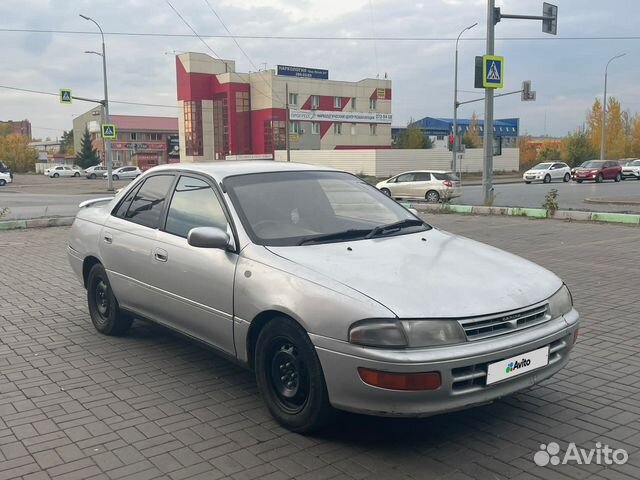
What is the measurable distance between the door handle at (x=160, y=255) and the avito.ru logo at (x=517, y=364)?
2.60 m

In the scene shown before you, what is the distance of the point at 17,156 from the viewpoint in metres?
87.1

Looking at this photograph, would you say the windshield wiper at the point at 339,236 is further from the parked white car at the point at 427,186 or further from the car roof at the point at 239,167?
the parked white car at the point at 427,186

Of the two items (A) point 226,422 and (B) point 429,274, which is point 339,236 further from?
(A) point 226,422

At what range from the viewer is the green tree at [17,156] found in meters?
87.1

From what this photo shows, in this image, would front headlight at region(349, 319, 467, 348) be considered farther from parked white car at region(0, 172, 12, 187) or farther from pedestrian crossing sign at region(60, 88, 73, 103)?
parked white car at region(0, 172, 12, 187)

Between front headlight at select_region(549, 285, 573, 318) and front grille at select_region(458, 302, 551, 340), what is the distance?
Result: 0.10m

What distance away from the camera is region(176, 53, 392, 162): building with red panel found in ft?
224

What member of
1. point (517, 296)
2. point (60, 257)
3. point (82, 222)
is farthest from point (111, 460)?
point (60, 257)

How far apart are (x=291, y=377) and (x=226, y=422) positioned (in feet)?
1.97

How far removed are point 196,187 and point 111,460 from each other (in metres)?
2.12

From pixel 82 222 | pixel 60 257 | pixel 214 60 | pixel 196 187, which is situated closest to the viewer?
pixel 196 187

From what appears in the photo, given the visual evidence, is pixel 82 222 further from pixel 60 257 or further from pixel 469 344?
pixel 60 257

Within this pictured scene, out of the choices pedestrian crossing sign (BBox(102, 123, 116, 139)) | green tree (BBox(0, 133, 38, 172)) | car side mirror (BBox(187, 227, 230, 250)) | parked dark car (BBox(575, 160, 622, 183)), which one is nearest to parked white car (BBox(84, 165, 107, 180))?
green tree (BBox(0, 133, 38, 172))

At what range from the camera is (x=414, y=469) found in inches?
131
